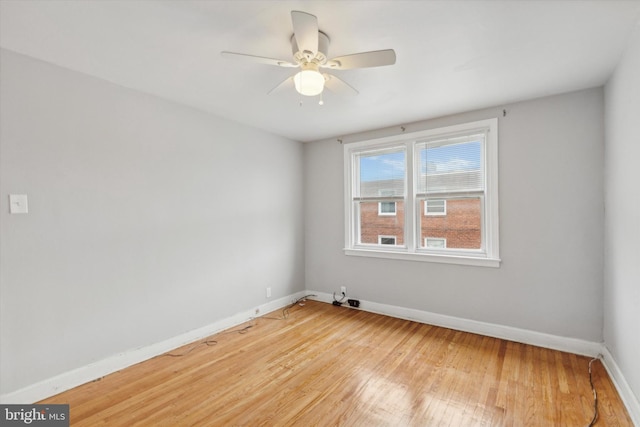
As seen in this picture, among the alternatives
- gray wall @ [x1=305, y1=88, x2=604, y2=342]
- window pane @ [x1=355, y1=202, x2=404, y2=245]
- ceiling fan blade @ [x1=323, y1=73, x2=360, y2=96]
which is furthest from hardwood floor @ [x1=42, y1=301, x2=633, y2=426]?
ceiling fan blade @ [x1=323, y1=73, x2=360, y2=96]

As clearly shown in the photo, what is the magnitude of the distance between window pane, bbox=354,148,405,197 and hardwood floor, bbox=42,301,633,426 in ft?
6.10

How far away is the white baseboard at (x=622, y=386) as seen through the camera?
6.12 ft

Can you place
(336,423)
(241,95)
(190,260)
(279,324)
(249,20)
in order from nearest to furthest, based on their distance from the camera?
(249,20) → (336,423) → (241,95) → (190,260) → (279,324)

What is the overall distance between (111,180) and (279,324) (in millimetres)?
2364

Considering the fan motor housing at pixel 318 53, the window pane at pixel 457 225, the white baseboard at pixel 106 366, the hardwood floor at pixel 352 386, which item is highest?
the fan motor housing at pixel 318 53

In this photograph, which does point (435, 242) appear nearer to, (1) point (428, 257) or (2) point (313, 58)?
(1) point (428, 257)

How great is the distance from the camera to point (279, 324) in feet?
11.8

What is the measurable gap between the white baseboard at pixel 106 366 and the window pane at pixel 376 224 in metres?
1.96

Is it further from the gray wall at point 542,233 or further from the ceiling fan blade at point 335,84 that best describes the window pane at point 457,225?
Result: the ceiling fan blade at point 335,84

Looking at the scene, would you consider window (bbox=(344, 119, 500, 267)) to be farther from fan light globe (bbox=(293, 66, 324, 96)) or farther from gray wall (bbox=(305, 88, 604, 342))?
fan light globe (bbox=(293, 66, 324, 96))

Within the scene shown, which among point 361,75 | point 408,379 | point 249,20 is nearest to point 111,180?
point 249,20

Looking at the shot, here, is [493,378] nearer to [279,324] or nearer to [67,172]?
[279,324]

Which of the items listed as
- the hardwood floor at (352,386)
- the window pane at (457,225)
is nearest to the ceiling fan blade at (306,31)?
the hardwood floor at (352,386)

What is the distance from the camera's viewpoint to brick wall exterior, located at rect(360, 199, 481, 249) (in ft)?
11.0
